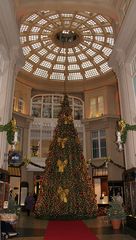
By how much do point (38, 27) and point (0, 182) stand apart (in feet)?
56.7

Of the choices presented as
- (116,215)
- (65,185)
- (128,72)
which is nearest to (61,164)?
(65,185)

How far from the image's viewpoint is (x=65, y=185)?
44.0ft

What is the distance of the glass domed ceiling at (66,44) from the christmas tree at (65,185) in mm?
11347

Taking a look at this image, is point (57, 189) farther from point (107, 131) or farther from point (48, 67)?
point (48, 67)

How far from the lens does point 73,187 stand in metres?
13.5

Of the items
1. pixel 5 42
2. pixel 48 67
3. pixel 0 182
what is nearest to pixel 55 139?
pixel 0 182

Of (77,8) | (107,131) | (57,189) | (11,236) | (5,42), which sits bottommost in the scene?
(11,236)

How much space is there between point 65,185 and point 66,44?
16.9 m

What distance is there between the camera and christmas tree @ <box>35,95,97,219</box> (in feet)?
43.5

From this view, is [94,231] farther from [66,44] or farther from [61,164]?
[66,44]

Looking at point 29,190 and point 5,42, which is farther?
point 29,190

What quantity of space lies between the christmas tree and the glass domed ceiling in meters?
11.3

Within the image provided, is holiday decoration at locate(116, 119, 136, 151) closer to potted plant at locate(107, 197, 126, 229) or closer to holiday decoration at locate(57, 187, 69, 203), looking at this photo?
potted plant at locate(107, 197, 126, 229)

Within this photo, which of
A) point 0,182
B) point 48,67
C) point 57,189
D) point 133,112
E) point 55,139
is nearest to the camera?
point 0,182
